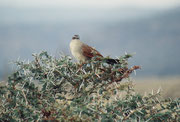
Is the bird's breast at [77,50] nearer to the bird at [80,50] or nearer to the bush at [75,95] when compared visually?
the bird at [80,50]

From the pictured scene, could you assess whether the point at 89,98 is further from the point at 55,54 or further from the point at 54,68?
the point at 55,54

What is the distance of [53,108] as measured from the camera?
11.2ft

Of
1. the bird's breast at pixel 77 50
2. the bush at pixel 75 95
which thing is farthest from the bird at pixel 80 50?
the bush at pixel 75 95

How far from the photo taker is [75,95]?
3.73 meters

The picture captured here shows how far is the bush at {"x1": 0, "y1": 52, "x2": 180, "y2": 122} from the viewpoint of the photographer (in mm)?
3262

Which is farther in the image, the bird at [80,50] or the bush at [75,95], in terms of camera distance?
the bird at [80,50]

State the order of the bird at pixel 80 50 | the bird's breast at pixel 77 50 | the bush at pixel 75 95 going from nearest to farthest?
the bush at pixel 75 95, the bird at pixel 80 50, the bird's breast at pixel 77 50

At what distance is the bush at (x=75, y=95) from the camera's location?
3262mm

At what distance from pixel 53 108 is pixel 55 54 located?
872mm

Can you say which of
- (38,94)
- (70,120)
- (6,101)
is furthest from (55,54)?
(70,120)

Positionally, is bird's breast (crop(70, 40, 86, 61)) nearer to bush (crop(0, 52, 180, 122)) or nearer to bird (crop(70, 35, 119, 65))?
bird (crop(70, 35, 119, 65))

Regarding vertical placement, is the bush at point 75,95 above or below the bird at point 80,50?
below

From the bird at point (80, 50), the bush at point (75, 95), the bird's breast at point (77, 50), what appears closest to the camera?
the bush at point (75, 95)

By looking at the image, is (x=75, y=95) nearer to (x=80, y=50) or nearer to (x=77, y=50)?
(x=80, y=50)
